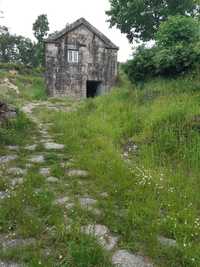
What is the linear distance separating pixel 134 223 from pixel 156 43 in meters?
7.67

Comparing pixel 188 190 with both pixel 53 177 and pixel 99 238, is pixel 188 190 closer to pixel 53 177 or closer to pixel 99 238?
pixel 99 238

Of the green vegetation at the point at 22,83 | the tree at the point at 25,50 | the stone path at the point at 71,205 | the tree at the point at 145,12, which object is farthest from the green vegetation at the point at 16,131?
the tree at the point at 25,50

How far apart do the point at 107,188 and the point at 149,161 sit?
1.21 m

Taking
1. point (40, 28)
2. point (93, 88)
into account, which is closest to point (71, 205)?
point (93, 88)

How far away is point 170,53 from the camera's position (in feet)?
26.9

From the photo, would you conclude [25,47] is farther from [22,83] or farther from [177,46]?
[177,46]

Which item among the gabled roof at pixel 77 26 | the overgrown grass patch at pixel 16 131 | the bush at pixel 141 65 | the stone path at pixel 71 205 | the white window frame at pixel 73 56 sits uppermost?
the gabled roof at pixel 77 26

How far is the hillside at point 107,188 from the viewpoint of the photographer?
7.82 feet

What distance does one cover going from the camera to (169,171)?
419 centimetres

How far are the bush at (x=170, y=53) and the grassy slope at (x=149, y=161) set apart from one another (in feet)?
1.55

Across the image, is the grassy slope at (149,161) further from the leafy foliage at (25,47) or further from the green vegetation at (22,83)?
the leafy foliage at (25,47)

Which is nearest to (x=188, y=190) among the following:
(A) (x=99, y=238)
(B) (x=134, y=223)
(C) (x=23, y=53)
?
(B) (x=134, y=223)

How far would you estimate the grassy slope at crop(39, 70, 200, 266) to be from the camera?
268cm

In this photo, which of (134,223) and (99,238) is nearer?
(99,238)
